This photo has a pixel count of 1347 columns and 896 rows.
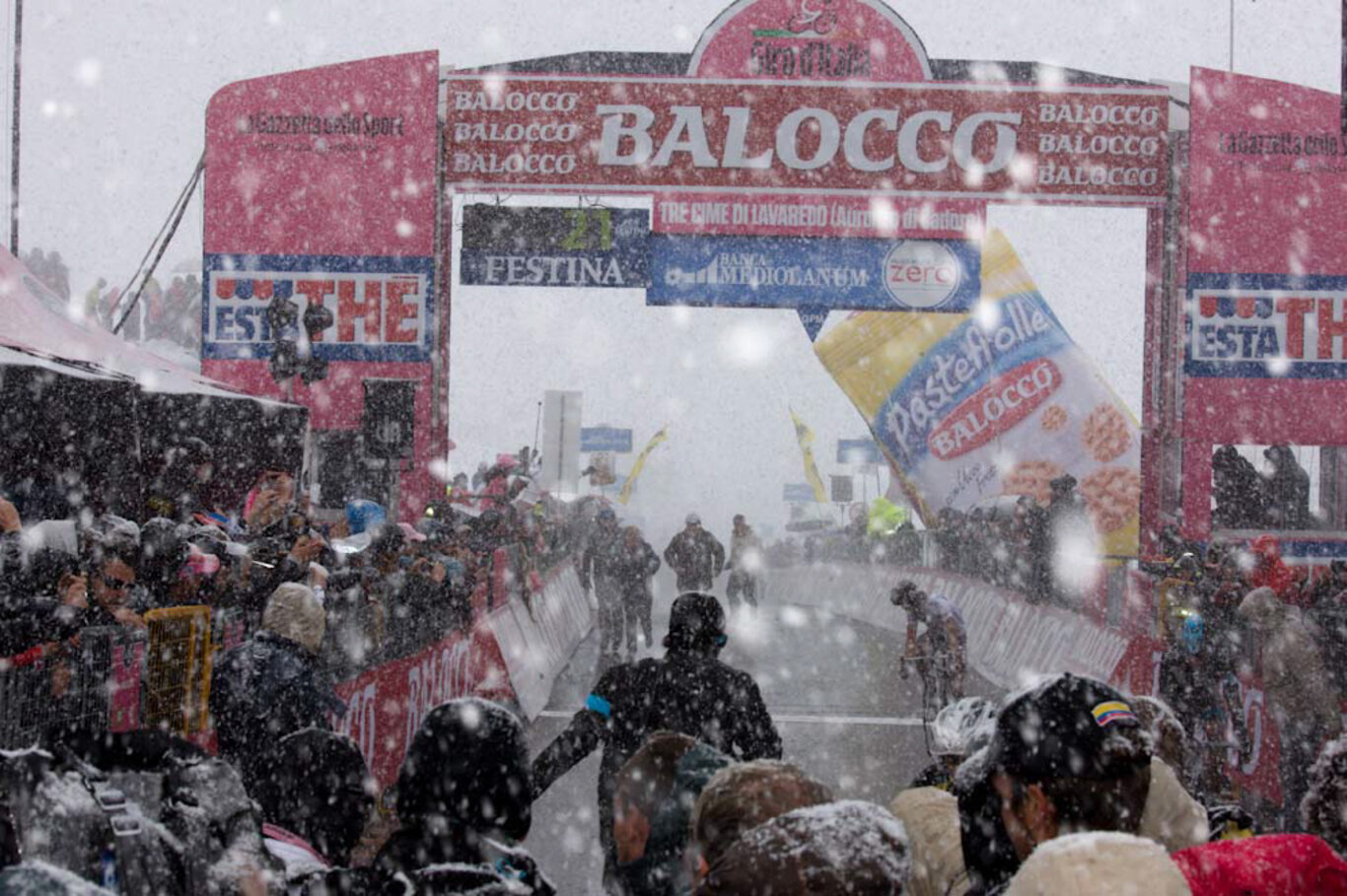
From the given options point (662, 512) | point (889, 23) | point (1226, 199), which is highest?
point (889, 23)

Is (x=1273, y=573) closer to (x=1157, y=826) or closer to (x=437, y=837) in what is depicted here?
(x=1157, y=826)

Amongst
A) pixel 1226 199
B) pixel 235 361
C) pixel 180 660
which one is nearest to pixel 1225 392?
pixel 1226 199

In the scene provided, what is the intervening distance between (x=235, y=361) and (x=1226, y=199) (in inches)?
512

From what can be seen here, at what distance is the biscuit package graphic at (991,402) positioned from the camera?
2345 centimetres

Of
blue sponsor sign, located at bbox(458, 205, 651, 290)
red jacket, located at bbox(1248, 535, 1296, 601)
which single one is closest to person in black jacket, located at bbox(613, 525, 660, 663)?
blue sponsor sign, located at bbox(458, 205, 651, 290)

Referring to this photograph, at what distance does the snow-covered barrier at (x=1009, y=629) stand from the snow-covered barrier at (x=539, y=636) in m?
5.00

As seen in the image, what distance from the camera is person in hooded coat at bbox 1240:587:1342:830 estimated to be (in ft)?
27.9

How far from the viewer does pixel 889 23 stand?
58.7 ft

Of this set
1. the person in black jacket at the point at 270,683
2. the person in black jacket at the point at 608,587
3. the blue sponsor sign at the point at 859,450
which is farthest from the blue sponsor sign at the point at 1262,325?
the blue sponsor sign at the point at 859,450

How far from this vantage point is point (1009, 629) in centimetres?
1722

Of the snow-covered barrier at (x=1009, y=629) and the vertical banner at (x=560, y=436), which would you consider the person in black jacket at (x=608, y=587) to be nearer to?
the snow-covered barrier at (x=1009, y=629)

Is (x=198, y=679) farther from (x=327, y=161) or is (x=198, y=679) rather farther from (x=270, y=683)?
(x=327, y=161)

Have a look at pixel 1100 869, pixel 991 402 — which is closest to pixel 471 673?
pixel 1100 869

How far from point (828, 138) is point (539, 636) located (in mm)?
7083
